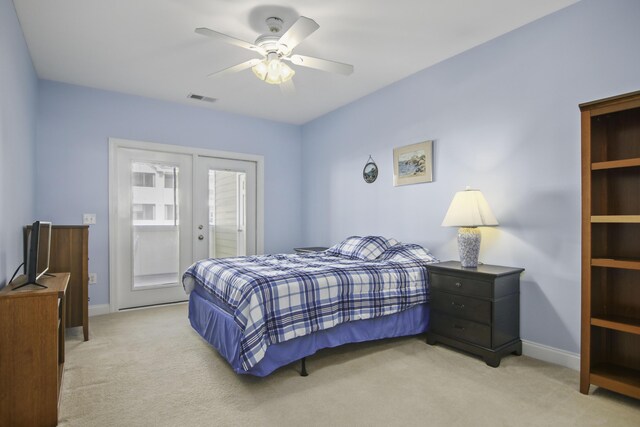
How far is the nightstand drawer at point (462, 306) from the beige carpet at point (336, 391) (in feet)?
1.07

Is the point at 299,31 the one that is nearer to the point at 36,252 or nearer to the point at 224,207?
the point at 36,252

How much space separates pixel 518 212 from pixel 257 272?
7.04 ft

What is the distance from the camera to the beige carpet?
1960 mm

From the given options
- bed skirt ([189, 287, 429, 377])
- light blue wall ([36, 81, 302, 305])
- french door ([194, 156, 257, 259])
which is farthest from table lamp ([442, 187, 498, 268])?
light blue wall ([36, 81, 302, 305])

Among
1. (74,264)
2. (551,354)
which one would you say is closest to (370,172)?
(551,354)

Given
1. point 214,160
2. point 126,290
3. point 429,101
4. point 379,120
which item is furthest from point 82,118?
point 429,101

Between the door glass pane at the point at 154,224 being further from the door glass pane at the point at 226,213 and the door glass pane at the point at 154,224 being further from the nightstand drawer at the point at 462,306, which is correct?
the nightstand drawer at the point at 462,306

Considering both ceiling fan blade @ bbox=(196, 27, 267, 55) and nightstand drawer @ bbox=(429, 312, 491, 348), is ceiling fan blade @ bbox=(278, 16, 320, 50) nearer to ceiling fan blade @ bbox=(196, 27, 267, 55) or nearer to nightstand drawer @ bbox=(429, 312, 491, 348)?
ceiling fan blade @ bbox=(196, 27, 267, 55)

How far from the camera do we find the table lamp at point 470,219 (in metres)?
2.89

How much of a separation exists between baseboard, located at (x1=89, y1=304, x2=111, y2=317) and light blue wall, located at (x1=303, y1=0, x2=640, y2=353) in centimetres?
339

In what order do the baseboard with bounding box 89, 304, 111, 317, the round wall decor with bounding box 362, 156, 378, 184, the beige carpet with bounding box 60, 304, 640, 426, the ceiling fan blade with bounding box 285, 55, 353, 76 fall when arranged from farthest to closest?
the round wall decor with bounding box 362, 156, 378, 184
the baseboard with bounding box 89, 304, 111, 317
the ceiling fan blade with bounding box 285, 55, 353, 76
the beige carpet with bounding box 60, 304, 640, 426

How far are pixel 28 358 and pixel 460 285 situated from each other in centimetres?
280

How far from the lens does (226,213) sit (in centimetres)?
514

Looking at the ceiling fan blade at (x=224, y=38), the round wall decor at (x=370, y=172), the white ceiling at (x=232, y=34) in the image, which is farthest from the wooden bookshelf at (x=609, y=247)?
the round wall decor at (x=370, y=172)
